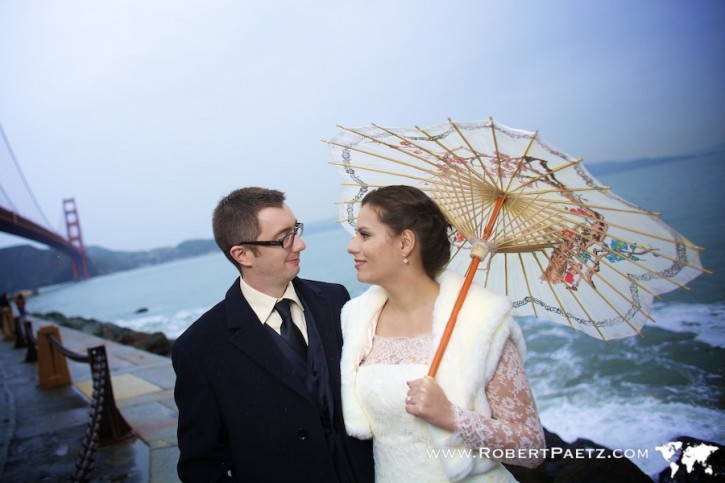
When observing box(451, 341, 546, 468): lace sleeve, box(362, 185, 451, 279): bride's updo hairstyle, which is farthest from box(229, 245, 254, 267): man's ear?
box(451, 341, 546, 468): lace sleeve

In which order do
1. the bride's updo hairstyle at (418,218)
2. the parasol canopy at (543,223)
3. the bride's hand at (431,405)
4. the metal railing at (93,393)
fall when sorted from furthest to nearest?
1. the metal railing at (93,393)
2. the bride's updo hairstyle at (418,218)
3. the parasol canopy at (543,223)
4. the bride's hand at (431,405)

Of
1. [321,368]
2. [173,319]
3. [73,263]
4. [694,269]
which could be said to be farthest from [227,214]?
[73,263]

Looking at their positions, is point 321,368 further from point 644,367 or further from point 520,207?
point 644,367

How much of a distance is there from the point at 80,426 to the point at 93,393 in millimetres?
2199

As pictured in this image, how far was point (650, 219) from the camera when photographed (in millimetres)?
1646

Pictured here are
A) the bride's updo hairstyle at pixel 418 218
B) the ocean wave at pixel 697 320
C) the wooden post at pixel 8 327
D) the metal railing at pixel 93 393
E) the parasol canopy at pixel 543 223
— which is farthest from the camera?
the wooden post at pixel 8 327

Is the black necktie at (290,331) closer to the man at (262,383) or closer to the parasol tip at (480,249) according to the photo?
the man at (262,383)

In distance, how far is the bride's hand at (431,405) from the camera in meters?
1.46

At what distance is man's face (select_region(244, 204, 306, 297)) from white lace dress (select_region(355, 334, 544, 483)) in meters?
0.50

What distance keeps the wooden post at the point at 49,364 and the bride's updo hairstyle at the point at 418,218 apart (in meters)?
7.29

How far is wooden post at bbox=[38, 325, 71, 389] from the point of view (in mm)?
6957

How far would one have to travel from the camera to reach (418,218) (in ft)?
6.00

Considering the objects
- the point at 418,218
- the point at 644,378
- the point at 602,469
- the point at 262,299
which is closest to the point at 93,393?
the point at 262,299

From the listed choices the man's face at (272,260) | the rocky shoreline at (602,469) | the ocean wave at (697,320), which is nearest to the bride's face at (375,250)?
the man's face at (272,260)
